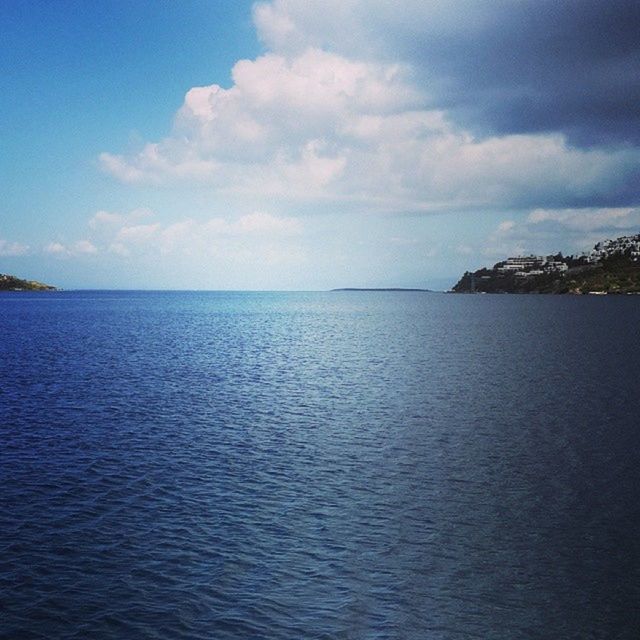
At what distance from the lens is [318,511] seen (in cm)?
3080

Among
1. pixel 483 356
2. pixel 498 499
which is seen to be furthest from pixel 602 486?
pixel 483 356

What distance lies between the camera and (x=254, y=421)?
5212cm

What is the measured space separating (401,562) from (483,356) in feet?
269

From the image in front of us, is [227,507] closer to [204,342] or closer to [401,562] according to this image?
[401,562]

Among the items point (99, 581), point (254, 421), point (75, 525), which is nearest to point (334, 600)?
point (99, 581)

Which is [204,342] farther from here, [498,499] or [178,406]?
[498,499]

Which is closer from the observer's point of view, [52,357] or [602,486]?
[602,486]

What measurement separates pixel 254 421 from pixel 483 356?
6170 centimetres

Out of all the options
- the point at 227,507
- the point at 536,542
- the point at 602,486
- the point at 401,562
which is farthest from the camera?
the point at 602,486

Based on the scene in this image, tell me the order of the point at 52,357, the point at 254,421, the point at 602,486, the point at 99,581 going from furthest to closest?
the point at 52,357
the point at 254,421
the point at 602,486
the point at 99,581

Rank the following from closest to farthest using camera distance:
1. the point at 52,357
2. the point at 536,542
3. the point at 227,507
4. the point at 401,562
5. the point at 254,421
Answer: the point at 401,562, the point at 536,542, the point at 227,507, the point at 254,421, the point at 52,357

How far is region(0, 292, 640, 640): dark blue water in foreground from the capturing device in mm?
21328

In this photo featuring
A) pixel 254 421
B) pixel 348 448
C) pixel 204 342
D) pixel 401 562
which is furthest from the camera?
pixel 204 342

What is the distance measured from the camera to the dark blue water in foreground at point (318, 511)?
70.0ft
